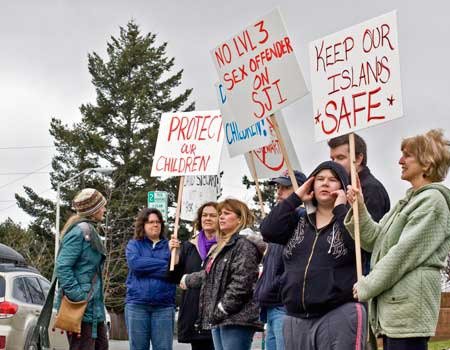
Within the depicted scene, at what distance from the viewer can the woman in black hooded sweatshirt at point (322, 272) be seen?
5672mm

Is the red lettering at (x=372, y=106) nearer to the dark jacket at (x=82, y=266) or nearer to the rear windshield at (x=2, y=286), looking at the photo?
the dark jacket at (x=82, y=266)

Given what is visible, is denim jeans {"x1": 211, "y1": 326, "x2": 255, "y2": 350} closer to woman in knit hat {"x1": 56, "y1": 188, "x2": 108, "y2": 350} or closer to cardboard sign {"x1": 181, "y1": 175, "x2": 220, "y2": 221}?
woman in knit hat {"x1": 56, "y1": 188, "x2": 108, "y2": 350}

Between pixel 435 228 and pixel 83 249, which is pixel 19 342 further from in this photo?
pixel 435 228

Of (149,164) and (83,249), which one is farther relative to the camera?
(149,164)

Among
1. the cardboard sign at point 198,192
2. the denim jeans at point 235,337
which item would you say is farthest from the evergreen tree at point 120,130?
the denim jeans at point 235,337

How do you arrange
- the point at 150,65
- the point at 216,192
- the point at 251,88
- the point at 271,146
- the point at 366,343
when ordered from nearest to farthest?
1. the point at 366,343
2. the point at 251,88
3. the point at 271,146
4. the point at 216,192
5. the point at 150,65

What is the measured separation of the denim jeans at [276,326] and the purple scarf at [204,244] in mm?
1632

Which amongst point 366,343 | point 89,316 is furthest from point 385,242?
point 89,316

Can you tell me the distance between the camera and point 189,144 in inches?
413

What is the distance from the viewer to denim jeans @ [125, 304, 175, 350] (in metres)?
9.30

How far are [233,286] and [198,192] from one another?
772cm

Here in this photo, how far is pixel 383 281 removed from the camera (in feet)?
17.3

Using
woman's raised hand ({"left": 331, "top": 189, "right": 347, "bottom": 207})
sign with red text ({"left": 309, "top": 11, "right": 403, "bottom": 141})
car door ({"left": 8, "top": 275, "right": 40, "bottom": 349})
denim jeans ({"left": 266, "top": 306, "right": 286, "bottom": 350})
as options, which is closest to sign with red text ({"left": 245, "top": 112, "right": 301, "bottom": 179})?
denim jeans ({"left": 266, "top": 306, "right": 286, "bottom": 350})

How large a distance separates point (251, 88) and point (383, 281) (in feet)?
10.4
